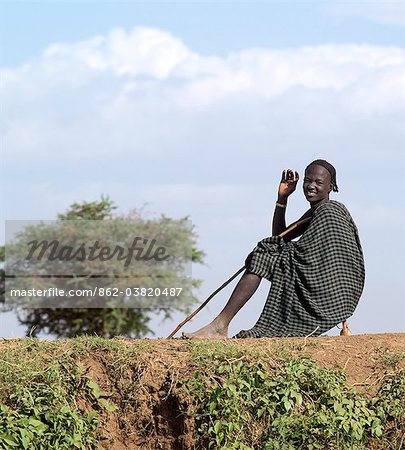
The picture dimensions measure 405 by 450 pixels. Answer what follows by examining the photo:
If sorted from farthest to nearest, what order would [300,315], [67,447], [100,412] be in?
[300,315] < [100,412] < [67,447]

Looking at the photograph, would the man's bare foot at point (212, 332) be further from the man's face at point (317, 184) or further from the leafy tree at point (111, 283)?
the leafy tree at point (111, 283)

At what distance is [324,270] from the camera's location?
7840 mm

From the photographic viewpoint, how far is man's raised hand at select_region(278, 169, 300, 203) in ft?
27.0

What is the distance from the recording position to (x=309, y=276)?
7.80 m

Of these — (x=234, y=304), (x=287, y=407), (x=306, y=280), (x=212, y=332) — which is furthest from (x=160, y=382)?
(x=306, y=280)

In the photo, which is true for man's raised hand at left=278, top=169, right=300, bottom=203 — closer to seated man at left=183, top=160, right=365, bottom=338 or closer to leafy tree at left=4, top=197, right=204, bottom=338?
seated man at left=183, top=160, right=365, bottom=338

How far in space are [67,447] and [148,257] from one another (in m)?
13.1

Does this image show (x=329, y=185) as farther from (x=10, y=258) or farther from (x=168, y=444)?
(x=10, y=258)

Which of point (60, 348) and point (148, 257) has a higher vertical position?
point (148, 257)

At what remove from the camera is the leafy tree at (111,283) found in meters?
18.6

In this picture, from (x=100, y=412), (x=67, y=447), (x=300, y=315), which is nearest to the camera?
(x=67, y=447)

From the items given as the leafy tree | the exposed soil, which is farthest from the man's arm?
the leafy tree

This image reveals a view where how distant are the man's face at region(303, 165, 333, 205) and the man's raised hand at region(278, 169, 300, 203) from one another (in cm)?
13

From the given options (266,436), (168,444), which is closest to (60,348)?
(168,444)
